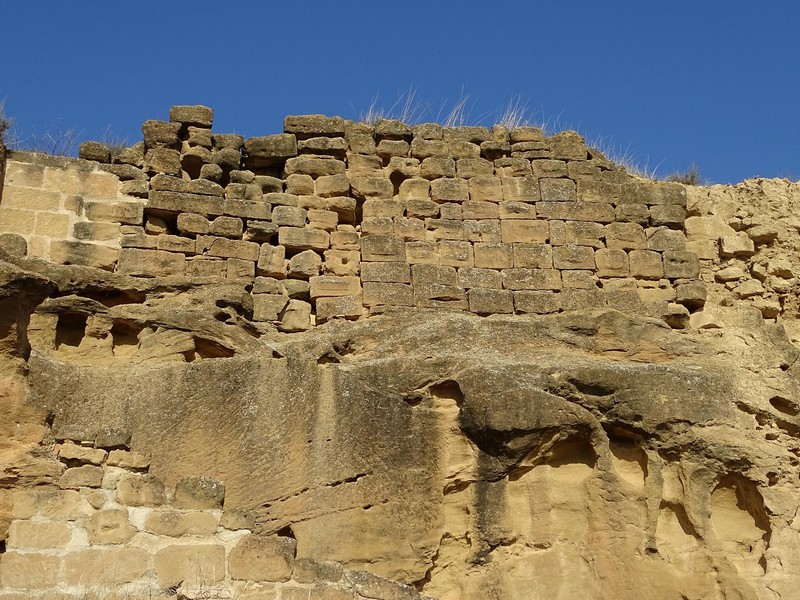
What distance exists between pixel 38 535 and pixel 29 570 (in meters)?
0.19

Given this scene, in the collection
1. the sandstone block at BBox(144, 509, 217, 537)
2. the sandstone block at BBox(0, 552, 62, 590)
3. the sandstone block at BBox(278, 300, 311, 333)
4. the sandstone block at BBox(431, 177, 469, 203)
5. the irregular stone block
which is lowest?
the sandstone block at BBox(0, 552, 62, 590)

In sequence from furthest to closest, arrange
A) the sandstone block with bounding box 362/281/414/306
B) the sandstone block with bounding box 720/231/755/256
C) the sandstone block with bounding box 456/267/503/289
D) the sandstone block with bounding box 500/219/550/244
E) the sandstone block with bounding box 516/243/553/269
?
the sandstone block with bounding box 720/231/755/256
the sandstone block with bounding box 500/219/550/244
the sandstone block with bounding box 516/243/553/269
the sandstone block with bounding box 456/267/503/289
the sandstone block with bounding box 362/281/414/306

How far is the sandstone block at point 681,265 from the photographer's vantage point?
32.0ft

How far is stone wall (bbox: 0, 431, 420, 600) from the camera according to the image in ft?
20.4

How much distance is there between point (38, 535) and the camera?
627 centimetres

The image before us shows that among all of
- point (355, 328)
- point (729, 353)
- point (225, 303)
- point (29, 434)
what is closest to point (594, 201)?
point (729, 353)

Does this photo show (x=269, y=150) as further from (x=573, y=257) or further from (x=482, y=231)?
(x=573, y=257)

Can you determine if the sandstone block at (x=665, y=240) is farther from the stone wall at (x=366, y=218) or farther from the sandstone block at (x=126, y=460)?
the sandstone block at (x=126, y=460)

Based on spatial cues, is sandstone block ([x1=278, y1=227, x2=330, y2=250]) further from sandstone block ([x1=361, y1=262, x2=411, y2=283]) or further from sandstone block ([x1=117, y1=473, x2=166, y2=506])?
sandstone block ([x1=117, y1=473, x2=166, y2=506])

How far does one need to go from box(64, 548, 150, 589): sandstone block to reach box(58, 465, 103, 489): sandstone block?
38 centimetres

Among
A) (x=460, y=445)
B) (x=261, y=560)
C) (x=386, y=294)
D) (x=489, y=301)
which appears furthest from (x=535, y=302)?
(x=261, y=560)

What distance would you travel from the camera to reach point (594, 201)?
10.0m

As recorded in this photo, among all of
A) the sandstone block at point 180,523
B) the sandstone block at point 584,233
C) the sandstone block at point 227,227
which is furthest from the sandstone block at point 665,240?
the sandstone block at point 180,523

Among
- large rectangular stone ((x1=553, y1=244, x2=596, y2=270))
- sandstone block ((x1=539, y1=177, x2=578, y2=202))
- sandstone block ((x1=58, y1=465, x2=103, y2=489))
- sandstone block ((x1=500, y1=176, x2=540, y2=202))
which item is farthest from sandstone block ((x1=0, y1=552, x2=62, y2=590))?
sandstone block ((x1=539, y1=177, x2=578, y2=202))
